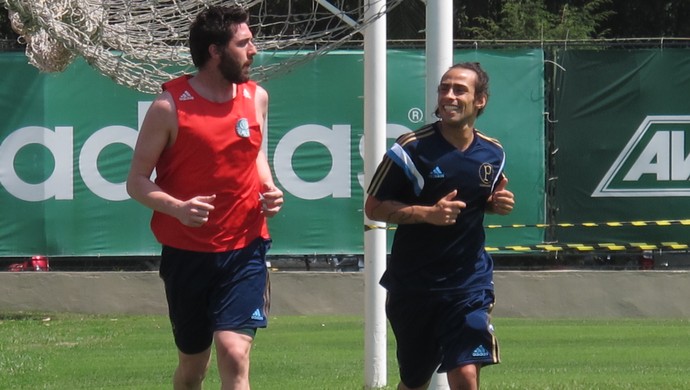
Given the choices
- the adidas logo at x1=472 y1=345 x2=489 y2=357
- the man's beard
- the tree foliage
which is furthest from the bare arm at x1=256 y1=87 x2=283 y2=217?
the tree foliage

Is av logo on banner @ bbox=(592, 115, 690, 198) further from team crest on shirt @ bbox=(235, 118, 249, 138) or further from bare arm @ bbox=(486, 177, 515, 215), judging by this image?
team crest on shirt @ bbox=(235, 118, 249, 138)

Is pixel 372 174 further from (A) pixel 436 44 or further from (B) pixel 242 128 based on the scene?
(B) pixel 242 128

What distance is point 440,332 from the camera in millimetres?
5867

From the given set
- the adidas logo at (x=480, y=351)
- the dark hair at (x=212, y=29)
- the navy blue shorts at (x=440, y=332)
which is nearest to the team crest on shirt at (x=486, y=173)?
the navy blue shorts at (x=440, y=332)

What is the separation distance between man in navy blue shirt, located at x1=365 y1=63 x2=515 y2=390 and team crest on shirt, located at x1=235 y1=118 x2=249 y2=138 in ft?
2.14

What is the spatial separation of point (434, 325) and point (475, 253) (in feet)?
1.30

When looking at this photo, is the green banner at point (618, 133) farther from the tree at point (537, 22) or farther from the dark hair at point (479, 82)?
the dark hair at point (479, 82)

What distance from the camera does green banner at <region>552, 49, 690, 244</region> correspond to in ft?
50.1

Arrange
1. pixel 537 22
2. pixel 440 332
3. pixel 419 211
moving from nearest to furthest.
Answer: pixel 419 211 → pixel 440 332 → pixel 537 22

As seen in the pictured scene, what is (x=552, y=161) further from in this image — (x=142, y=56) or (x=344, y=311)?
(x=142, y=56)

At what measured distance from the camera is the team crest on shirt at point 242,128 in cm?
569

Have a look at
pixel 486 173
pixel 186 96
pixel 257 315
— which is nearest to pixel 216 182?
pixel 186 96

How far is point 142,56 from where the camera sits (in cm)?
678

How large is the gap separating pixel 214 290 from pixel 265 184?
1.83ft
